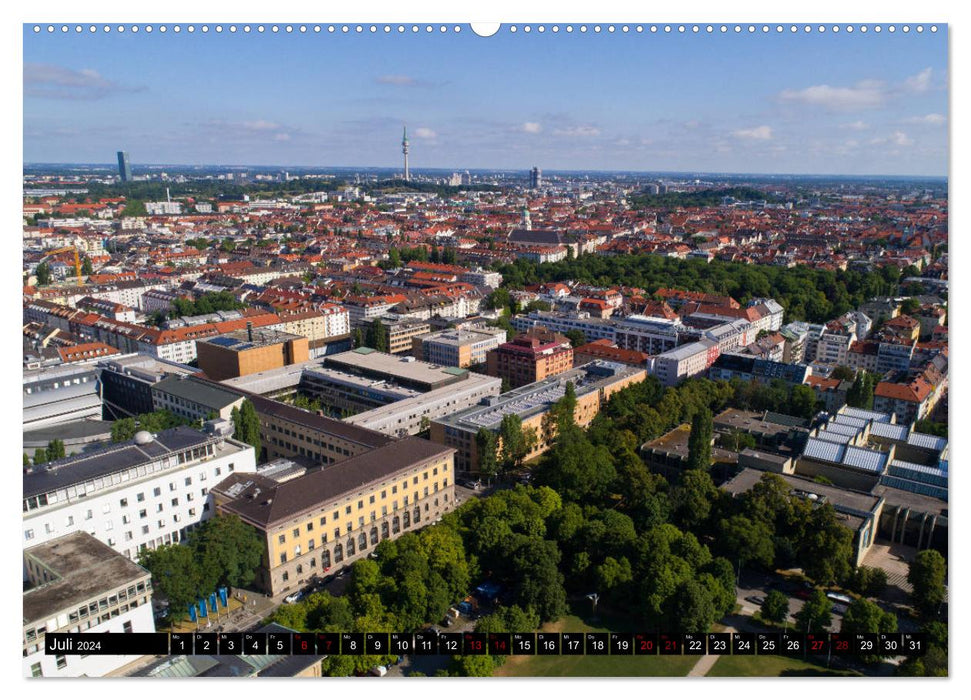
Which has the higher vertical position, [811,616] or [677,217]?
[677,217]

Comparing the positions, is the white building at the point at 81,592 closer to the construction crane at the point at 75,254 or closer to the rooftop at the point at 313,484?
the rooftop at the point at 313,484

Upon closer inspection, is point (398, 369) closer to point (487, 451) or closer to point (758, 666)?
point (487, 451)

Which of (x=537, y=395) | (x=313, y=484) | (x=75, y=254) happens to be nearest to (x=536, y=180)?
(x=75, y=254)

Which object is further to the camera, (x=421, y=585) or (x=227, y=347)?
(x=227, y=347)

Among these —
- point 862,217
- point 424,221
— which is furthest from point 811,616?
point 424,221

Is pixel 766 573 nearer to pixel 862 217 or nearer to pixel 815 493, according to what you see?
pixel 815 493
